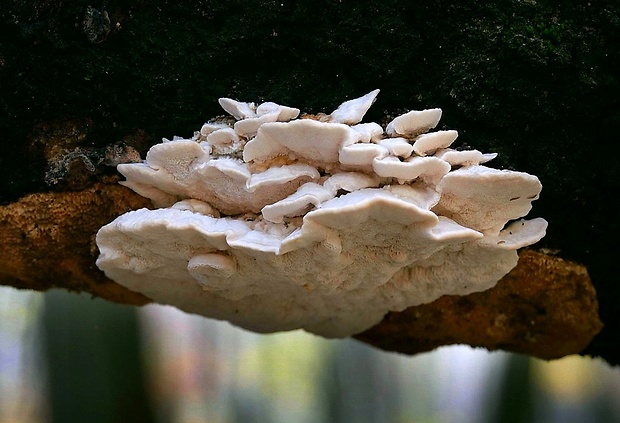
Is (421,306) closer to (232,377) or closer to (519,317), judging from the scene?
(519,317)

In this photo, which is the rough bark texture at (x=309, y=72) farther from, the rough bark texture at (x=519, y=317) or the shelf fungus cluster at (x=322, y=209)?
the rough bark texture at (x=519, y=317)

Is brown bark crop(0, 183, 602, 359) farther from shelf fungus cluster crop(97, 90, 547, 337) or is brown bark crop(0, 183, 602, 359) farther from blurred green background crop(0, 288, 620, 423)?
blurred green background crop(0, 288, 620, 423)

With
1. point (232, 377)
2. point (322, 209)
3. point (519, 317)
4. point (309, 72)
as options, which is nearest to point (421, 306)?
point (519, 317)

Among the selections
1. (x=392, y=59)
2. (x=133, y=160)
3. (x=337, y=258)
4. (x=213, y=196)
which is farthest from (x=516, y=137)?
(x=133, y=160)

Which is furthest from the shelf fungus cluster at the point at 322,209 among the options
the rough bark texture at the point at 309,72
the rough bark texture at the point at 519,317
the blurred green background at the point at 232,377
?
the blurred green background at the point at 232,377

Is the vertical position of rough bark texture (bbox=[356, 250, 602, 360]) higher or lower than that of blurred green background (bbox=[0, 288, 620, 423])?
higher

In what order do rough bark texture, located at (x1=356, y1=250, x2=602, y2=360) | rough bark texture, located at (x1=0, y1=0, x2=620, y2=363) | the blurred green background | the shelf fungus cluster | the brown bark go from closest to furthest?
1. the shelf fungus cluster
2. rough bark texture, located at (x1=0, y1=0, x2=620, y2=363)
3. the brown bark
4. rough bark texture, located at (x1=356, y1=250, x2=602, y2=360)
5. the blurred green background

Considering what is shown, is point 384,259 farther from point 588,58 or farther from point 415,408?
point 415,408

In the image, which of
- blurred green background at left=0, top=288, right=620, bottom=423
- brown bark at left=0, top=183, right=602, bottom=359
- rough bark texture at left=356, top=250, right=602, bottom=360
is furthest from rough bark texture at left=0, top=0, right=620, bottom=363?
blurred green background at left=0, top=288, right=620, bottom=423

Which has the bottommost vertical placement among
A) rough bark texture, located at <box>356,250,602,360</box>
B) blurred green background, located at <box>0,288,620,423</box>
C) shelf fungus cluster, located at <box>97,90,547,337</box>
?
blurred green background, located at <box>0,288,620,423</box>
